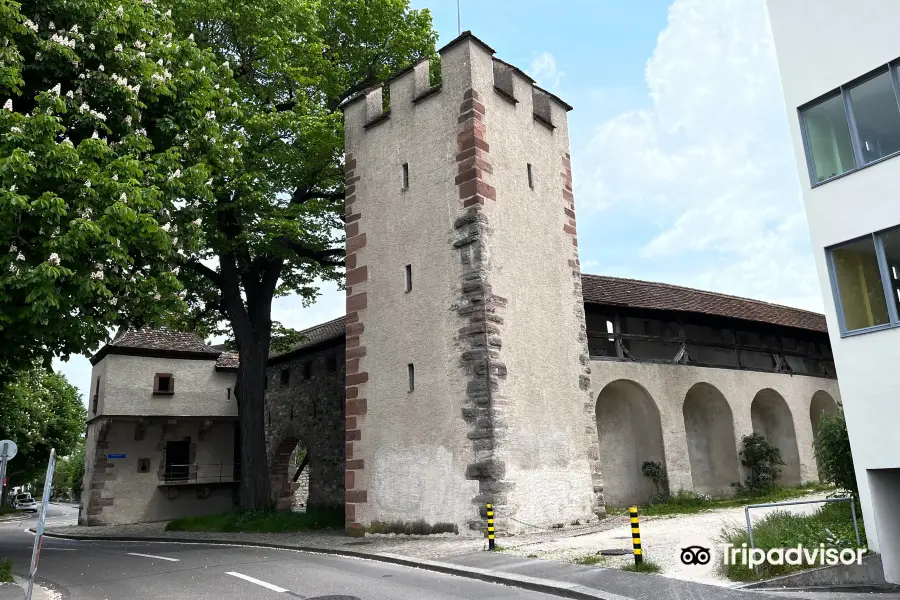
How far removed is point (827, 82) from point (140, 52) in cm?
1135

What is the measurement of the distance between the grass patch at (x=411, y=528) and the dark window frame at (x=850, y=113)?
894 cm

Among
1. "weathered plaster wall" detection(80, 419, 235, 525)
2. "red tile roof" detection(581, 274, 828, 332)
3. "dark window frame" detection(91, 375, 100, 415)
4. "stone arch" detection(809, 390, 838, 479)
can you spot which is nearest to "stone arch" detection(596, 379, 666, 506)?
"red tile roof" detection(581, 274, 828, 332)

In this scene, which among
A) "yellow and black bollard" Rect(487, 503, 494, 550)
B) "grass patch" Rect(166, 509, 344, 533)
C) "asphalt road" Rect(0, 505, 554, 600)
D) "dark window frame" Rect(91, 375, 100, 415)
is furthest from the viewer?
"dark window frame" Rect(91, 375, 100, 415)

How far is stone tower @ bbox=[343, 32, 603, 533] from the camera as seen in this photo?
13844 mm

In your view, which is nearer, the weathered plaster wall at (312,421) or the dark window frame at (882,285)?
the dark window frame at (882,285)

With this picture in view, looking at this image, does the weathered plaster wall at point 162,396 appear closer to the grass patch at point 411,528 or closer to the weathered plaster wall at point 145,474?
the weathered plaster wall at point 145,474

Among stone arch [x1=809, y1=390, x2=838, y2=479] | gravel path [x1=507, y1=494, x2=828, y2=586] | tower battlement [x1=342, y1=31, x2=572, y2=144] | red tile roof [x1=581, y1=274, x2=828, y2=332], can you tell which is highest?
tower battlement [x1=342, y1=31, x2=572, y2=144]

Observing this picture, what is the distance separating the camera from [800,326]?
925 inches

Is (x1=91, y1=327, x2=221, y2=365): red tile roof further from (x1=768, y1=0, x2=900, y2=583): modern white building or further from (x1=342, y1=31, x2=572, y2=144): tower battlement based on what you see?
(x1=768, y1=0, x2=900, y2=583): modern white building

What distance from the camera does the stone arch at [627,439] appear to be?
19094 millimetres

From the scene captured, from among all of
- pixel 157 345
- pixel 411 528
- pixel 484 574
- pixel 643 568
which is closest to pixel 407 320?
pixel 411 528

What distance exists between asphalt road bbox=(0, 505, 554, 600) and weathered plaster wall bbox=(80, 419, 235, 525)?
41.3 feet

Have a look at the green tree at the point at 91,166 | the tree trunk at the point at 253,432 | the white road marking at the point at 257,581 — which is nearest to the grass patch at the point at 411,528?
the white road marking at the point at 257,581

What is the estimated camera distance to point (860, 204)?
10766 millimetres
